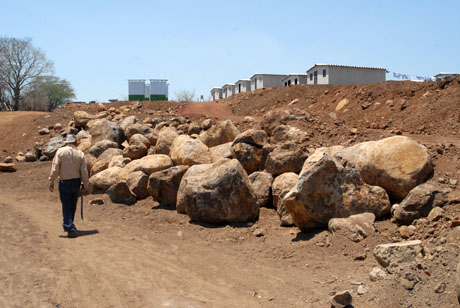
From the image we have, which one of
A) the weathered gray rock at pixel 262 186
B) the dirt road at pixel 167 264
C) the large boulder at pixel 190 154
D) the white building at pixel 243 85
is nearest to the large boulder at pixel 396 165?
the dirt road at pixel 167 264

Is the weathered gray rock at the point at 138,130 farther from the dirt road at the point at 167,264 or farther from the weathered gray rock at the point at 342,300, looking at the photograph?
the weathered gray rock at the point at 342,300

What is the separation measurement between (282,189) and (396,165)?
1.87 meters

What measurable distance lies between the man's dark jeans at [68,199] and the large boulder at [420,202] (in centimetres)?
480

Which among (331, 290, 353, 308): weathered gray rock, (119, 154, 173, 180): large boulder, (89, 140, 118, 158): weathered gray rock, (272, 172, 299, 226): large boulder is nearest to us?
(331, 290, 353, 308): weathered gray rock

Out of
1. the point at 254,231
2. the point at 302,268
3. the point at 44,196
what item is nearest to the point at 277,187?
the point at 254,231

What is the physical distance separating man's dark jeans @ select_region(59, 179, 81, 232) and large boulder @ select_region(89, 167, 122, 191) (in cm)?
291

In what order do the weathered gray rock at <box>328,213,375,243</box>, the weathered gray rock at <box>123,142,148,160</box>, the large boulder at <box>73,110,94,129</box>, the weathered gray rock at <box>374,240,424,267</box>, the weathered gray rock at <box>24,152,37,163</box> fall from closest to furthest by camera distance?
Result: the weathered gray rock at <box>374,240,424,267</box> → the weathered gray rock at <box>328,213,375,243</box> → the weathered gray rock at <box>123,142,148,160</box> → the weathered gray rock at <box>24,152,37,163</box> → the large boulder at <box>73,110,94,129</box>

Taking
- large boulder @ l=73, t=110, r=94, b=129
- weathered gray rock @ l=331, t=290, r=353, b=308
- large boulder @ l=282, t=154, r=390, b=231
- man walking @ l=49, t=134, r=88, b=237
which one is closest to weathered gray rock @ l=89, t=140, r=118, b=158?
large boulder @ l=73, t=110, r=94, b=129

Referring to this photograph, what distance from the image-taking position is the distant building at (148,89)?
2958cm

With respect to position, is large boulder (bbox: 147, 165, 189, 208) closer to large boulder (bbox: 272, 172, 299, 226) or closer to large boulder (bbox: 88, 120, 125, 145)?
large boulder (bbox: 272, 172, 299, 226)

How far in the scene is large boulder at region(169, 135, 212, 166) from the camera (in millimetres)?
8617

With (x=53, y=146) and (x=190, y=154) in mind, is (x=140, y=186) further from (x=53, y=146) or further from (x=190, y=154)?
(x=53, y=146)

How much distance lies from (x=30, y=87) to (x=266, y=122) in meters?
37.3

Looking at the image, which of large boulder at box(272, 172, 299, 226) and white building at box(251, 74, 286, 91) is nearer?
large boulder at box(272, 172, 299, 226)
